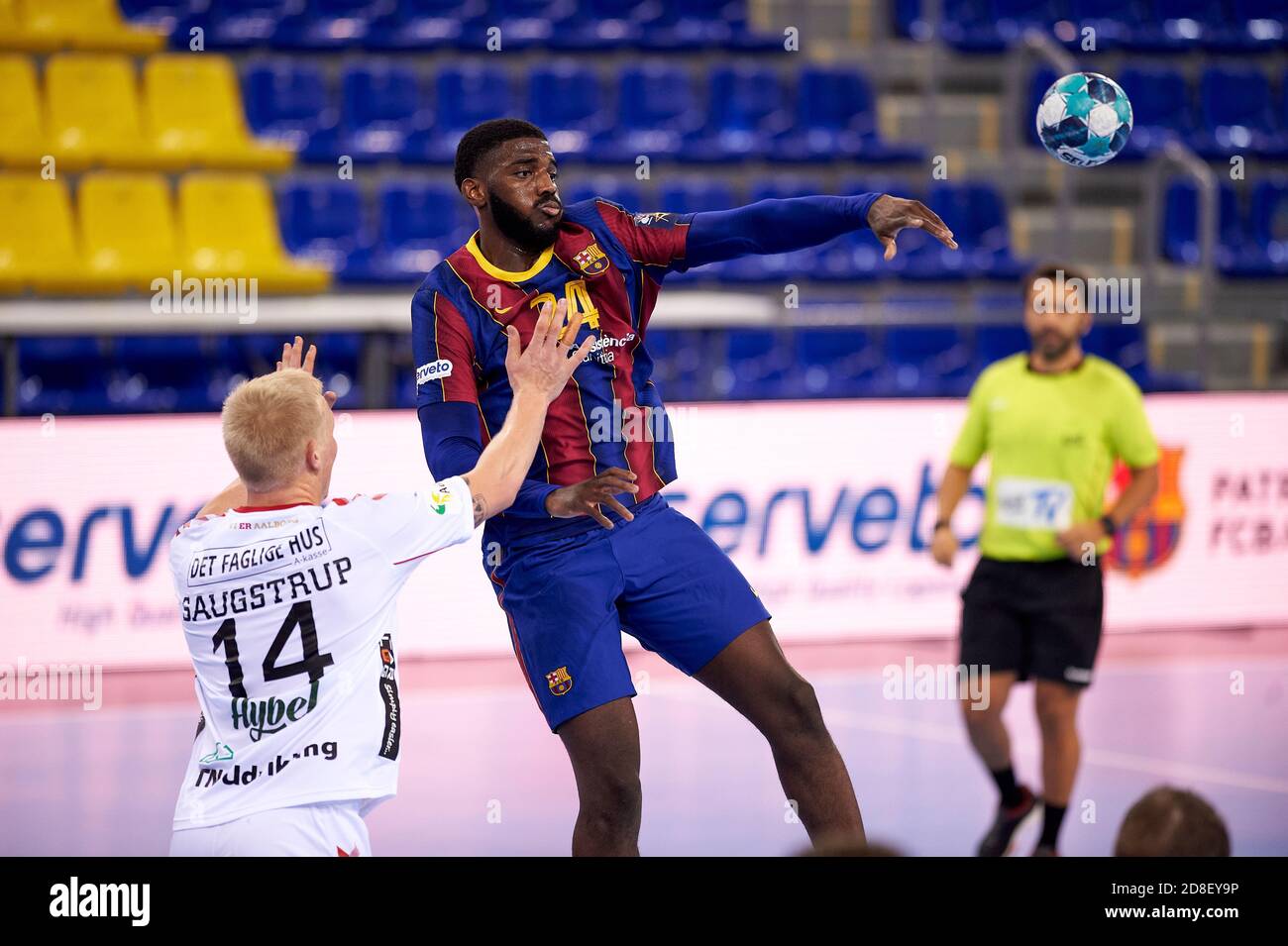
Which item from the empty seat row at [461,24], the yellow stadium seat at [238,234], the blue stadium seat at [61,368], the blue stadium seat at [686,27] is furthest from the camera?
the blue stadium seat at [686,27]

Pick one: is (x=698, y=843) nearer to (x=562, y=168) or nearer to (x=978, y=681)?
(x=978, y=681)

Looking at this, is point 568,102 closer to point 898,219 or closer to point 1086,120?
point 1086,120

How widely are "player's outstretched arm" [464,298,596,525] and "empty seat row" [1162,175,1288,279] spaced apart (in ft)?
35.0

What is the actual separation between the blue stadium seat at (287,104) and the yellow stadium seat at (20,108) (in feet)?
4.96

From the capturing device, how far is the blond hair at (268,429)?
308cm

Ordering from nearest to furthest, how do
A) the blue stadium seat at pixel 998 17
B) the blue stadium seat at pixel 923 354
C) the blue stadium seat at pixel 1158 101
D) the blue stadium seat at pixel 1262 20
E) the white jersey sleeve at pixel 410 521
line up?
1. the white jersey sleeve at pixel 410 521
2. the blue stadium seat at pixel 923 354
3. the blue stadium seat at pixel 1158 101
4. the blue stadium seat at pixel 998 17
5. the blue stadium seat at pixel 1262 20

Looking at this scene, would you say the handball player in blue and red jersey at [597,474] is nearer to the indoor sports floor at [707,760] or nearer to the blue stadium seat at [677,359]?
the indoor sports floor at [707,760]

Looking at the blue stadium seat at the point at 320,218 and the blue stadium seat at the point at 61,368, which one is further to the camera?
the blue stadium seat at the point at 320,218

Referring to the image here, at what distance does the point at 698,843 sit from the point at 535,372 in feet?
8.60

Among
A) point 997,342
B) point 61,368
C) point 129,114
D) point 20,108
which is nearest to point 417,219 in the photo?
point 129,114

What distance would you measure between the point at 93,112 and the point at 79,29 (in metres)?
0.91

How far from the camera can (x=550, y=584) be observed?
405 centimetres

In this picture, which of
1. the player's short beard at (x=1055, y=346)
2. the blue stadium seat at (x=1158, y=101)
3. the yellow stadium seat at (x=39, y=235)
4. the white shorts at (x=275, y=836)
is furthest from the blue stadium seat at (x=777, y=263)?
the white shorts at (x=275, y=836)

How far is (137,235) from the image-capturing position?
433 inches
